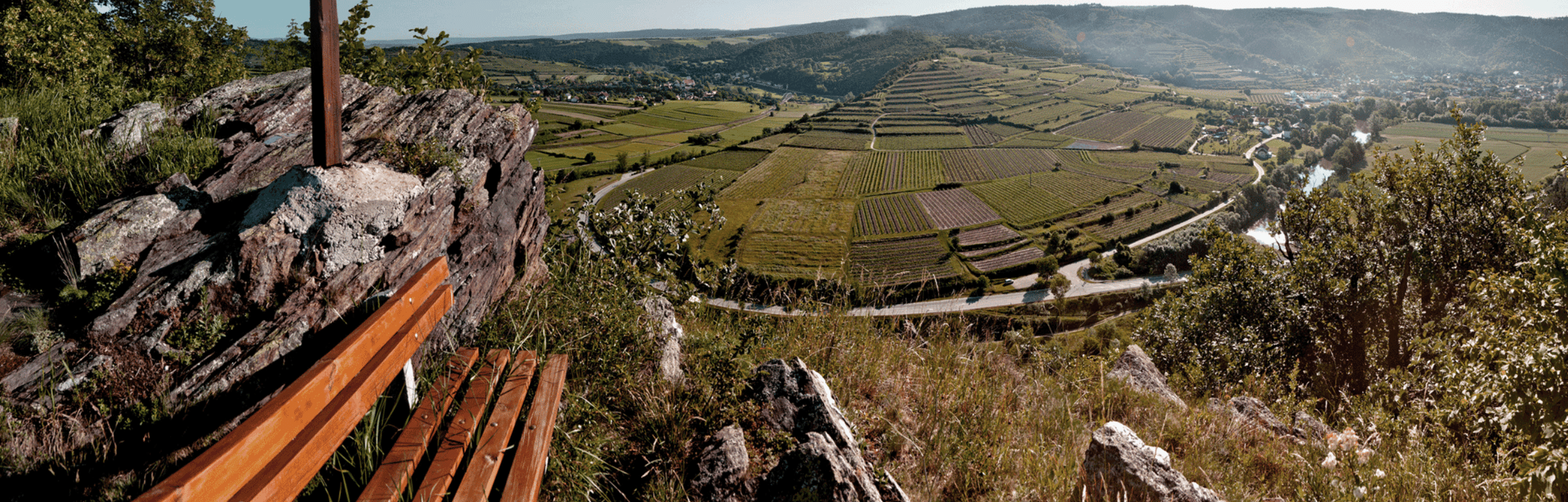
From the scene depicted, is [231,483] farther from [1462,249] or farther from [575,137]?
[575,137]

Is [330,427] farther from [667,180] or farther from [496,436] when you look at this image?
[667,180]

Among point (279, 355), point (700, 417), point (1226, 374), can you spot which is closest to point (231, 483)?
point (279, 355)

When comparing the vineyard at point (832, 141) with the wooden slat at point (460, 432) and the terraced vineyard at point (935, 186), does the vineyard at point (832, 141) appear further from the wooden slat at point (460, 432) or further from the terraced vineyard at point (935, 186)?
the wooden slat at point (460, 432)

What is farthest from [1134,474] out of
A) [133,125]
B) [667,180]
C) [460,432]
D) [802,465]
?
[667,180]

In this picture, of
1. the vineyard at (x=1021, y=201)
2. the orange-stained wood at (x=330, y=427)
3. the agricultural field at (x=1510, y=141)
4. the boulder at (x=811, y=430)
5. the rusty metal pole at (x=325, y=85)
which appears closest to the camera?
the orange-stained wood at (x=330, y=427)

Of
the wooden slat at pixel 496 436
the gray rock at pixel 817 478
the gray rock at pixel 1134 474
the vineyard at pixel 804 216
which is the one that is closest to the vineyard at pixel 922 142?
the vineyard at pixel 804 216

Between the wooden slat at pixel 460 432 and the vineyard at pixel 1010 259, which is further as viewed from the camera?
the vineyard at pixel 1010 259

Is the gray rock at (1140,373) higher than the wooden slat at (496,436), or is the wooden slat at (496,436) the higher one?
the wooden slat at (496,436)

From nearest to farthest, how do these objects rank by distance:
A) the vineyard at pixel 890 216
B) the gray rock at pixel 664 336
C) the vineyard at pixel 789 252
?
the gray rock at pixel 664 336 < the vineyard at pixel 789 252 < the vineyard at pixel 890 216
